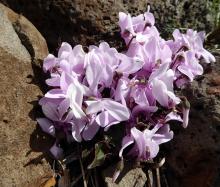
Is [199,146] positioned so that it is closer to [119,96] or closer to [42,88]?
[119,96]

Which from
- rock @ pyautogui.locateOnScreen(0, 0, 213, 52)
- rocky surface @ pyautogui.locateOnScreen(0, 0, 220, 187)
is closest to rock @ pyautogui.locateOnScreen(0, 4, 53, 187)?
rocky surface @ pyautogui.locateOnScreen(0, 0, 220, 187)

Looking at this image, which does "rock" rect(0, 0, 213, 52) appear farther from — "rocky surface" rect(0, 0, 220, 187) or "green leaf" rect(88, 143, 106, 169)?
"green leaf" rect(88, 143, 106, 169)

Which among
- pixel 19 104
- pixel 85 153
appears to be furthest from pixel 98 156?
pixel 19 104

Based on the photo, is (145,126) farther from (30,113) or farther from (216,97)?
(30,113)

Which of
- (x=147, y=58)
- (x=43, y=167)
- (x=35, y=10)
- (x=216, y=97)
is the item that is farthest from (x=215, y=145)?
(x=35, y=10)

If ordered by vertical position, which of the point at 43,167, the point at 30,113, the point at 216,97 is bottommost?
the point at 43,167
